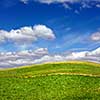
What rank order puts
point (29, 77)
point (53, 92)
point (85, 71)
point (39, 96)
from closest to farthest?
point (39, 96) → point (53, 92) → point (29, 77) → point (85, 71)

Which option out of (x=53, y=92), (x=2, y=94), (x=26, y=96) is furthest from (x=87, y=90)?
(x=2, y=94)

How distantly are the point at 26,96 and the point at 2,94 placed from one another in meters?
4.74

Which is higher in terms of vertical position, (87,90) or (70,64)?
(70,64)

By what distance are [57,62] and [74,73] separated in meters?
18.8

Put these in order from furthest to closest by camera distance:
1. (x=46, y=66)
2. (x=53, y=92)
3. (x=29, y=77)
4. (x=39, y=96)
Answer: (x=46, y=66), (x=29, y=77), (x=53, y=92), (x=39, y=96)

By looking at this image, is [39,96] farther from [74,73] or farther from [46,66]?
[46,66]

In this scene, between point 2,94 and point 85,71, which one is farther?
point 85,71

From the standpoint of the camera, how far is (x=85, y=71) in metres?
76.7

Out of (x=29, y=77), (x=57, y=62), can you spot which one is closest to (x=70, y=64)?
(x=57, y=62)

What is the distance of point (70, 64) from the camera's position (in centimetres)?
8762

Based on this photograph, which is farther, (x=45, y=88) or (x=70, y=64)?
(x=70, y=64)

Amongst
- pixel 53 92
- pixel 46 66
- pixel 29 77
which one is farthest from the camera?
pixel 46 66

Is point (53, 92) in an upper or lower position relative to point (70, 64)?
lower

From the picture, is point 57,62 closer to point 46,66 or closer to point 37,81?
point 46,66
